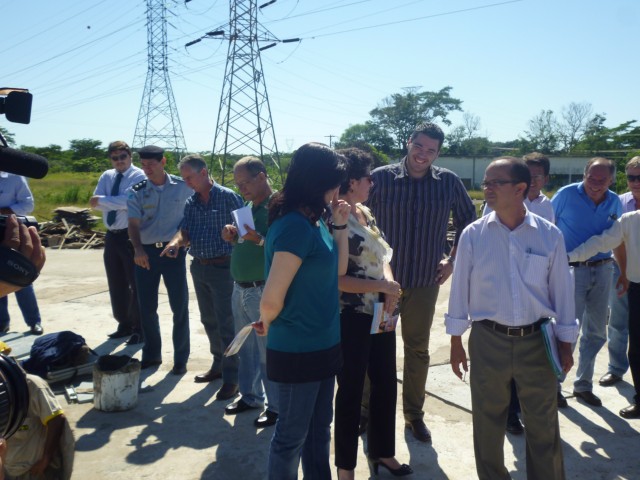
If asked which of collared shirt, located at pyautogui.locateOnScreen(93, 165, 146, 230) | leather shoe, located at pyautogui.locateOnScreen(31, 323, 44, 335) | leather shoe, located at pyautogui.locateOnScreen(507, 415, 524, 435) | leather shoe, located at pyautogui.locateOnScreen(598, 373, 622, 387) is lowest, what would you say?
leather shoe, located at pyautogui.locateOnScreen(598, 373, 622, 387)

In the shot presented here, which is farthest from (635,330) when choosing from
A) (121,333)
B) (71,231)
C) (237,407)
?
(71,231)

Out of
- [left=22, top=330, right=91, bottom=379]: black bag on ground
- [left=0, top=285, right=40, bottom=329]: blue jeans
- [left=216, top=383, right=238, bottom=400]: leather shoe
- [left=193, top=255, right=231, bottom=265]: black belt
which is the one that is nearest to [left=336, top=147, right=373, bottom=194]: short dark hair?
[left=193, top=255, right=231, bottom=265]: black belt

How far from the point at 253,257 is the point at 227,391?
128cm

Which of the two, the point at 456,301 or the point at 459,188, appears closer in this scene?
the point at 456,301

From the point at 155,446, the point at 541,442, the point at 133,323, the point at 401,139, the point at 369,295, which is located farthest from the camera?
the point at 401,139

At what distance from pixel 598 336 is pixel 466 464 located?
183 centimetres

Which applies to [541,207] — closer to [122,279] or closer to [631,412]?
[631,412]

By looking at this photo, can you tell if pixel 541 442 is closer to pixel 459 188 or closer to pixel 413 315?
pixel 413 315

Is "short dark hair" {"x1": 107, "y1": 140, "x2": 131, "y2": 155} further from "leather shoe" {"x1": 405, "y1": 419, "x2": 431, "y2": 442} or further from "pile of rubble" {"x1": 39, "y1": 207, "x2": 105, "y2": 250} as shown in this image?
"pile of rubble" {"x1": 39, "y1": 207, "x2": 105, "y2": 250}

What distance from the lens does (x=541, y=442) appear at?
3.06m

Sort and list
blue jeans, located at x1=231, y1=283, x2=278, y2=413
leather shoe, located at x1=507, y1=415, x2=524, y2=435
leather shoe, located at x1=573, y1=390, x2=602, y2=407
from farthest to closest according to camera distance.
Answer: leather shoe, located at x1=573, y1=390, x2=602, y2=407 → blue jeans, located at x1=231, y1=283, x2=278, y2=413 → leather shoe, located at x1=507, y1=415, x2=524, y2=435

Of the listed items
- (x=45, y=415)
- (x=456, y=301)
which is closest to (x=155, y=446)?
(x=45, y=415)

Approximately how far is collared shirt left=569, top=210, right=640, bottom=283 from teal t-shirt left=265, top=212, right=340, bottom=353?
2.63m

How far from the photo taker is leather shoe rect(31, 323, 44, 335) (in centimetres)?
673
